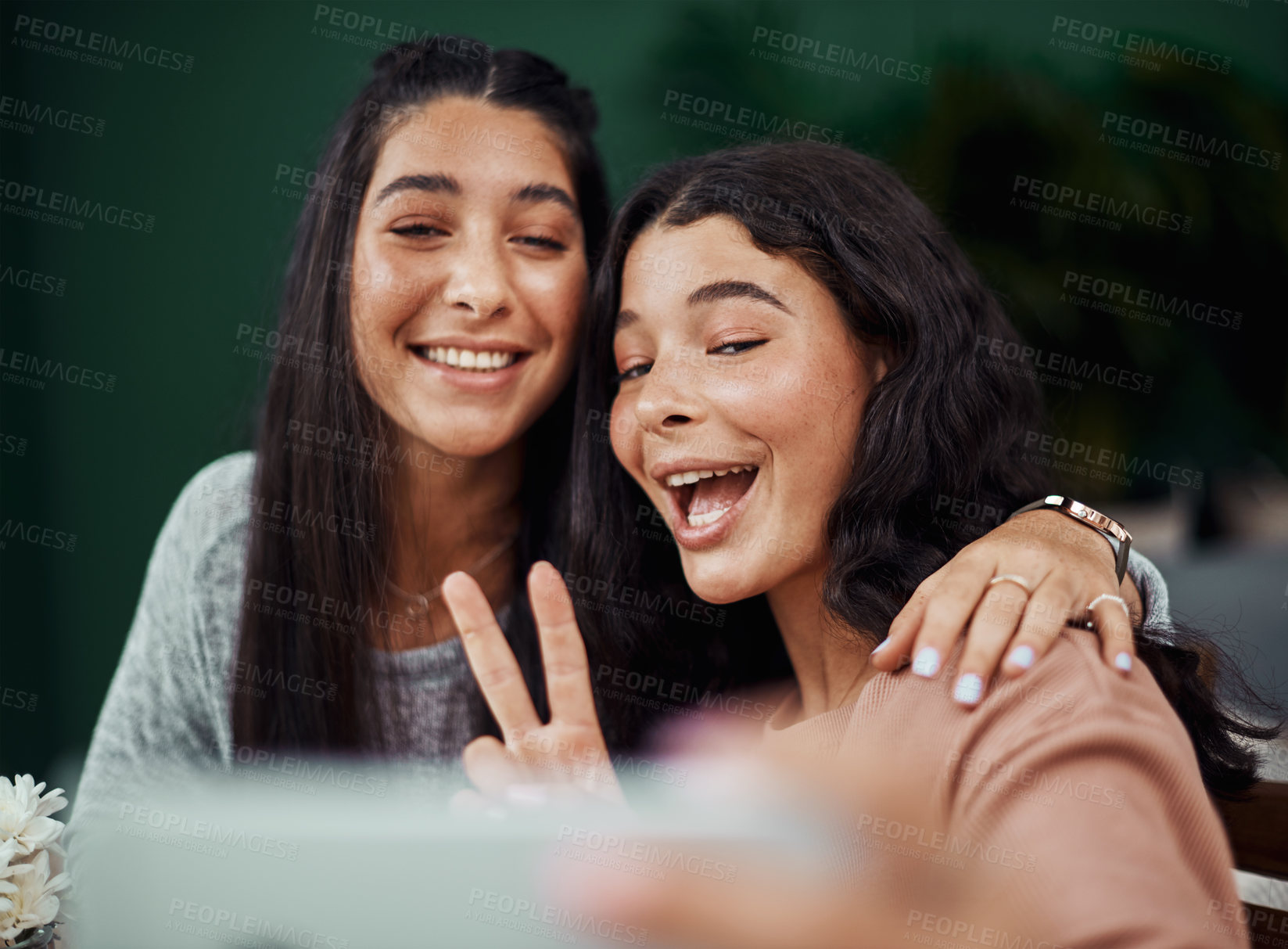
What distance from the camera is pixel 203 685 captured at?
1852 millimetres

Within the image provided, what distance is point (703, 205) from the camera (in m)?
1.38

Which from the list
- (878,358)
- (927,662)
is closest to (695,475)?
(878,358)

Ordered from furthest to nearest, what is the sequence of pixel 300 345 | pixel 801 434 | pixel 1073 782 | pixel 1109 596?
pixel 300 345 → pixel 801 434 → pixel 1109 596 → pixel 1073 782

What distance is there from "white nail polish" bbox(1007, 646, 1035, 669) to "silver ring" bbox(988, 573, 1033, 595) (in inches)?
4.1

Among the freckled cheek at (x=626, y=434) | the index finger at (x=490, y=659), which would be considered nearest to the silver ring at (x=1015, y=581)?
the freckled cheek at (x=626, y=434)

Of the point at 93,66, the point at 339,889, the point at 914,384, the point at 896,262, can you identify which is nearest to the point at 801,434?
the point at 914,384

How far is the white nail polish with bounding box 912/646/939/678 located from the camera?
43.1 inches

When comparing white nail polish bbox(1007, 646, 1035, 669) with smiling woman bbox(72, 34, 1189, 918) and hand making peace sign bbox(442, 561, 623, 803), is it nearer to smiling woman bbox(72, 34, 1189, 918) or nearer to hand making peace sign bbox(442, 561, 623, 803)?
smiling woman bbox(72, 34, 1189, 918)

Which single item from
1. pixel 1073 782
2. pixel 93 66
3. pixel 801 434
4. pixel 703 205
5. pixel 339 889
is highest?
pixel 93 66

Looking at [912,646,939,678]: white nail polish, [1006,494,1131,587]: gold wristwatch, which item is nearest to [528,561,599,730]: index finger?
[912,646,939,678]: white nail polish

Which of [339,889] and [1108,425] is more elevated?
[1108,425]

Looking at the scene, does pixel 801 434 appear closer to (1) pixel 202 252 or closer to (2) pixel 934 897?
(2) pixel 934 897

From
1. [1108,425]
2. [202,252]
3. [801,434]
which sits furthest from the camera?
[202,252]

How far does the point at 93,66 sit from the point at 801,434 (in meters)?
1.82
